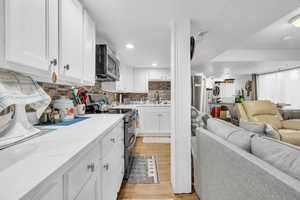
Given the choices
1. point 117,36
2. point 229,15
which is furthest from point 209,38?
point 117,36

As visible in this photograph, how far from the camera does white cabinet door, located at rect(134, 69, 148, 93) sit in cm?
495

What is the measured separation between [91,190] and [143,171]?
150cm

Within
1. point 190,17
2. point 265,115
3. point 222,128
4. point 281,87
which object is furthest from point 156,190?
point 281,87

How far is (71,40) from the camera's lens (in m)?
1.38

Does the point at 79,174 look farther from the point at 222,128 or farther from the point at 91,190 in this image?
the point at 222,128

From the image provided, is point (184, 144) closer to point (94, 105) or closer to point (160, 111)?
point (94, 105)

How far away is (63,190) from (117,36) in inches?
92.5

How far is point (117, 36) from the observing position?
2.46m

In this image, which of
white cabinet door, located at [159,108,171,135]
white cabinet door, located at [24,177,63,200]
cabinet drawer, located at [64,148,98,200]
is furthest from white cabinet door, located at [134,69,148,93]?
white cabinet door, located at [24,177,63,200]

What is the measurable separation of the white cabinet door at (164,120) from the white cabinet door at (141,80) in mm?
992

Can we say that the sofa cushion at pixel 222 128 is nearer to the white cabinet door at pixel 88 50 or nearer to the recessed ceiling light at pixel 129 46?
the white cabinet door at pixel 88 50

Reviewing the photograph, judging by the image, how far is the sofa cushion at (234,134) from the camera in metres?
1.01

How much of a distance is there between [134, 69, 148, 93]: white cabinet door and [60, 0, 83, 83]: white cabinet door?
337 centimetres

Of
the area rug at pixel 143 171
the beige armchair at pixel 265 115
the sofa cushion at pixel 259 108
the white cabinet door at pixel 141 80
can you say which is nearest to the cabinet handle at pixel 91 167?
the area rug at pixel 143 171
